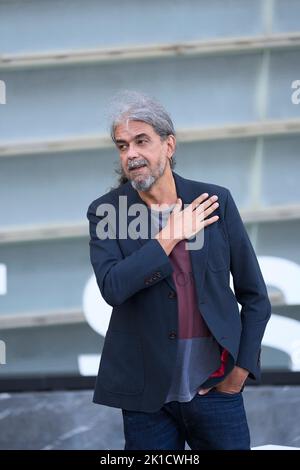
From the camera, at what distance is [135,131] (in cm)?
280

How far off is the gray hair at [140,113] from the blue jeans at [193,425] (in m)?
0.82

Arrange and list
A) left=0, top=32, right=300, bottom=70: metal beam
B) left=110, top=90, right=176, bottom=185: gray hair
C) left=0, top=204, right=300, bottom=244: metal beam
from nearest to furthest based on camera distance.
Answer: left=110, top=90, right=176, bottom=185: gray hair
left=0, top=32, right=300, bottom=70: metal beam
left=0, top=204, right=300, bottom=244: metal beam

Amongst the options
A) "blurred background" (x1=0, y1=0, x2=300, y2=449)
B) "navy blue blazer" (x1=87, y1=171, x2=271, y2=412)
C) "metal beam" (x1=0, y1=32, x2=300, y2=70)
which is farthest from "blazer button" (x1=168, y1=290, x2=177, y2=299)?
"metal beam" (x1=0, y1=32, x2=300, y2=70)

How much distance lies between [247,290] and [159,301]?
0.32 m

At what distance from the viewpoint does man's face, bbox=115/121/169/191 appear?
110 inches

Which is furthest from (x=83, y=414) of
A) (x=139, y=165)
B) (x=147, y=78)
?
(x=139, y=165)

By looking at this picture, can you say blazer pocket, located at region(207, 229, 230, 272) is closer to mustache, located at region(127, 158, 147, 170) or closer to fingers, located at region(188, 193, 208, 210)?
fingers, located at region(188, 193, 208, 210)

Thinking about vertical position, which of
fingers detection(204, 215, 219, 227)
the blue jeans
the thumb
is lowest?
the blue jeans

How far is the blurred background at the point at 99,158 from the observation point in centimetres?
430

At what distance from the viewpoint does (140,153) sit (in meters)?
2.79

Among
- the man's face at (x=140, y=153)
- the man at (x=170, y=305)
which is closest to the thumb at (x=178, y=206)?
the man at (x=170, y=305)

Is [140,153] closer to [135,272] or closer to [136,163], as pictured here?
[136,163]
